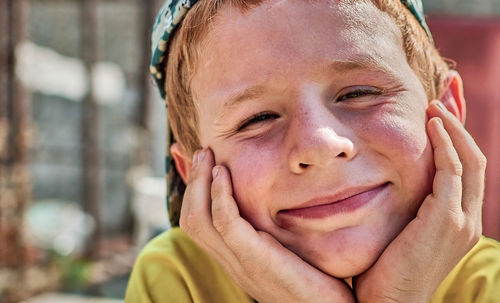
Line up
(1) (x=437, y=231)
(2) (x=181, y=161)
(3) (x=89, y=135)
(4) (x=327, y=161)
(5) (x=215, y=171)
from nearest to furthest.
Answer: (4) (x=327, y=161) < (1) (x=437, y=231) < (5) (x=215, y=171) < (2) (x=181, y=161) < (3) (x=89, y=135)

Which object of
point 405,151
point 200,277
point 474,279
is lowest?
point 200,277

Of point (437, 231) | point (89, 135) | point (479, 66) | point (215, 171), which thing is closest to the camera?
point (437, 231)

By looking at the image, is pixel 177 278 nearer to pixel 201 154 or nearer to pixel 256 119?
pixel 201 154

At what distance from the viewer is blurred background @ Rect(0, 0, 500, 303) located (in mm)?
4164

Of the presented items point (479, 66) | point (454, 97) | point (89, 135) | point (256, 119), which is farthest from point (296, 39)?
point (89, 135)

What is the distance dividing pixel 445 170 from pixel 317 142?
0.35 meters

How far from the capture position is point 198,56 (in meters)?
1.48

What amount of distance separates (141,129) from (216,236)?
376cm

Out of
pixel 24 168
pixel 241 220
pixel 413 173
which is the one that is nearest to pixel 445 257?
pixel 413 173

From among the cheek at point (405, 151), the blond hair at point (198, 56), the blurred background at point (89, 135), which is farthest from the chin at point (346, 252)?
the blurred background at point (89, 135)

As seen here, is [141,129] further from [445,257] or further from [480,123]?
[445,257]

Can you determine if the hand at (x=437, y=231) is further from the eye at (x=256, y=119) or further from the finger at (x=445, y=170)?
the eye at (x=256, y=119)

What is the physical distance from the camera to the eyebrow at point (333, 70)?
1260mm

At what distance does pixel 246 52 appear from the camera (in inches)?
52.1
